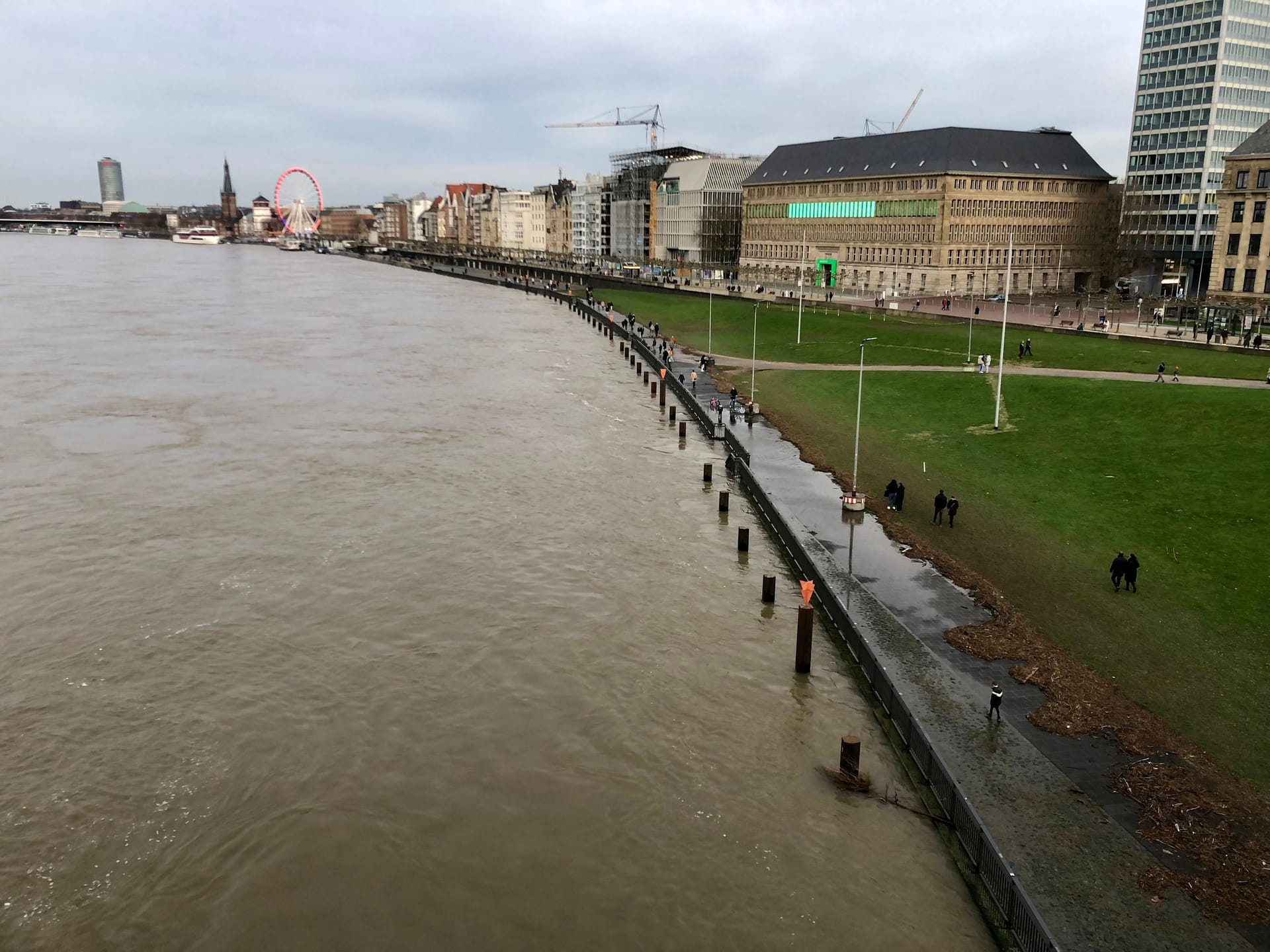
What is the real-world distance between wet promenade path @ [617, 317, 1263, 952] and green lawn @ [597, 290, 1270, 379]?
1317 inches

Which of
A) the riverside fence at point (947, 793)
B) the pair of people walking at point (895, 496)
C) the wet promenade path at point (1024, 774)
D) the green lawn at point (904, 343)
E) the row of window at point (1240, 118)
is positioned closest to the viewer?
the riverside fence at point (947, 793)

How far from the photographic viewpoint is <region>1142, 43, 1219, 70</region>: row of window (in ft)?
386

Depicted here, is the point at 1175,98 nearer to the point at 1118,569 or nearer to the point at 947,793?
the point at 1118,569

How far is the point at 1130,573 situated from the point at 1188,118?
114847 millimetres

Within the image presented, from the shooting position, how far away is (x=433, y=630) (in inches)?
1110

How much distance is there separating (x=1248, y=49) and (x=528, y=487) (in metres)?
117

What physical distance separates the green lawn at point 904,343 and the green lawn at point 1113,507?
7.76m

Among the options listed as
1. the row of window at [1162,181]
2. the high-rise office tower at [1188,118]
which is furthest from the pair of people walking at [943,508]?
the row of window at [1162,181]

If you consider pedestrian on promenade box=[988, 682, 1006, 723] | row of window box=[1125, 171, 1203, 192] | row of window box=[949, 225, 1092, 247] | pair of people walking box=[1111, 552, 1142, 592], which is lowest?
pedestrian on promenade box=[988, 682, 1006, 723]

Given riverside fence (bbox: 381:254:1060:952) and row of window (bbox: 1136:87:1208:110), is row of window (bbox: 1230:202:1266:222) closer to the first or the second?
row of window (bbox: 1136:87:1208:110)

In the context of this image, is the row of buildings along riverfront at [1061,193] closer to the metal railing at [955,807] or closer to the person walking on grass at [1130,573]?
the person walking on grass at [1130,573]

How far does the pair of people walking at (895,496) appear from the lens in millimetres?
38062

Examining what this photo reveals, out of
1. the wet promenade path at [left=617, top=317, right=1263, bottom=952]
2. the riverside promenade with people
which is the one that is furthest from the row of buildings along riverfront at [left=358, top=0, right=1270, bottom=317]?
the wet promenade path at [left=617, top=317, right=1263, bottom=952]

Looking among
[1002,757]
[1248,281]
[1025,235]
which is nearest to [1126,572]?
[1002,757]
